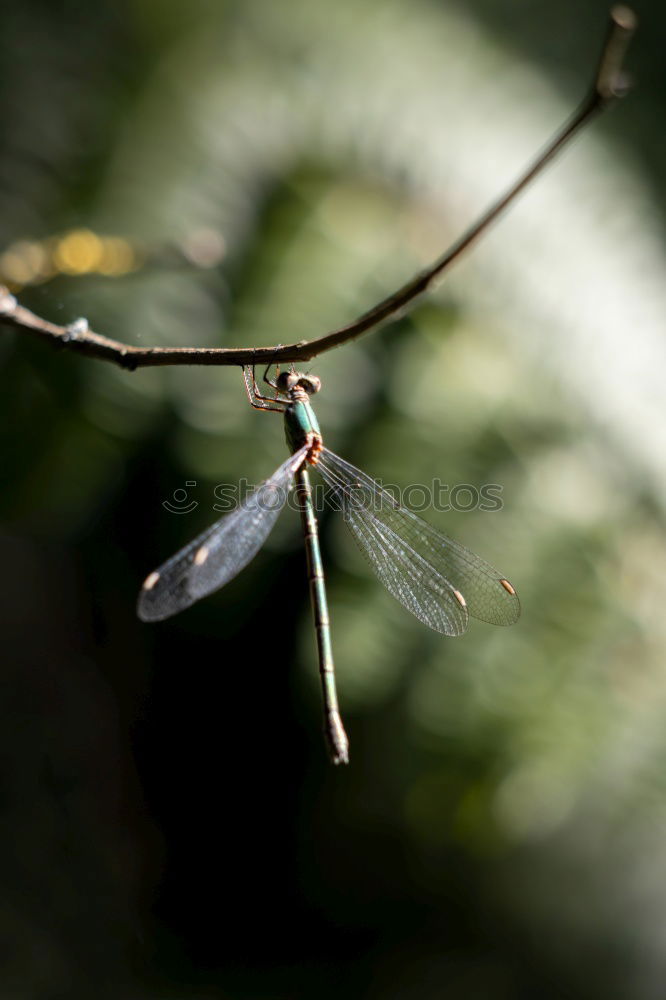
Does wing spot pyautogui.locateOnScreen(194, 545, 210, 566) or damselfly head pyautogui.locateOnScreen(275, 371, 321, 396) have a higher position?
damselfly head pyautogui.locateOnScreen(275, 371, 321, 396)

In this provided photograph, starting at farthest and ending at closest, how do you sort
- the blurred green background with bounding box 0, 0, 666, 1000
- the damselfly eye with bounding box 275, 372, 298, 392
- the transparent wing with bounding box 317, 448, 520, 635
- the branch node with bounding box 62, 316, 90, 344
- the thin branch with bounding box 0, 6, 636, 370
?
the blurred green background with bounding box 0, 0, 666, 1000
the transparent wing with bounding box 317, 448, 520, 635
the damselfly eye with bounding box 275, 372, 298, 392
the branch node with bounding box 62, 316, 90, 344
the thin branch with bounding box 0, 6, 636, 370

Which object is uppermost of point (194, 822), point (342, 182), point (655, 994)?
point (342, 182)

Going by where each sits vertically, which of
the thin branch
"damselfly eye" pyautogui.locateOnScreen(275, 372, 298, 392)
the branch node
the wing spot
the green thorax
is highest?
Answer: "damselfly eye" pyautogui.locateOnScreen(275, 372, 298, 392)

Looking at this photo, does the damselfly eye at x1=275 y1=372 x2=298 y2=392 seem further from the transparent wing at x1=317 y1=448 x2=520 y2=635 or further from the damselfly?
the transparent wing at x1=317 y1=448 x2=520 y2=635

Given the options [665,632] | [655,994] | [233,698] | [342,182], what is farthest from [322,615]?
[655,994]

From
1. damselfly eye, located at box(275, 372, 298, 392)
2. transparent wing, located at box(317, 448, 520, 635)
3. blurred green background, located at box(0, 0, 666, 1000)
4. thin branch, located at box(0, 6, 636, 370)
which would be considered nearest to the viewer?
thin branch, located at box(0, 6, 636, 370)

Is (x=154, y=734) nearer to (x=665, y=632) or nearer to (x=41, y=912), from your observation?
(x=41, y=912)

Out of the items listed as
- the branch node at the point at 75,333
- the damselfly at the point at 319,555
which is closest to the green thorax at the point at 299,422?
the damselfly at the point at 319,555

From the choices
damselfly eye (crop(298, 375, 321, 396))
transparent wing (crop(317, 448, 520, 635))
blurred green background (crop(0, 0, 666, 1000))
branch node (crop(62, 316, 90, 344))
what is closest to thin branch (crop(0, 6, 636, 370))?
branch node (crop(62, 316, 90, 344))
